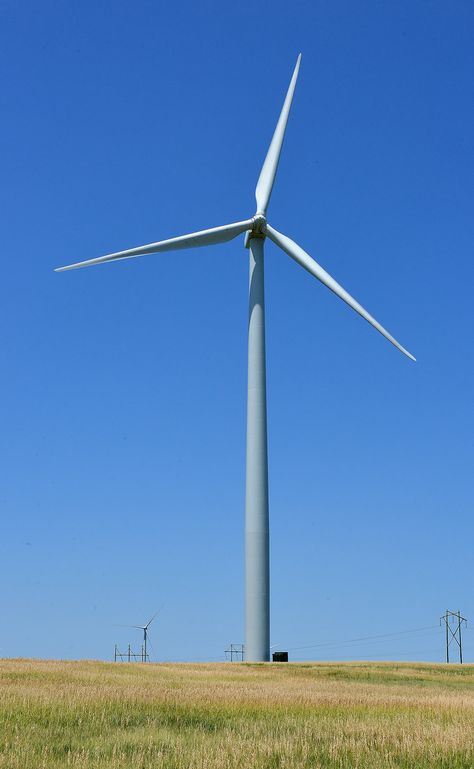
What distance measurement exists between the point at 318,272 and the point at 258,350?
835 centimetres

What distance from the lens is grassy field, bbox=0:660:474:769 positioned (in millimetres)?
14817

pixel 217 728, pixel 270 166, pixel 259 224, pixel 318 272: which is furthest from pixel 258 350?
pixel 217 728

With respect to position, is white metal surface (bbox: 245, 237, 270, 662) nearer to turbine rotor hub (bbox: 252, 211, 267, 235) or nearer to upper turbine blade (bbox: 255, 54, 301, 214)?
turbine rotor hub (bbox: 252, 211, 267, 235)

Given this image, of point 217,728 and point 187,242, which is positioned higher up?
point 187,242

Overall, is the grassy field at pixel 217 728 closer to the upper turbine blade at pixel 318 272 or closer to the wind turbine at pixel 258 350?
the wind turbine at pixel 258 350

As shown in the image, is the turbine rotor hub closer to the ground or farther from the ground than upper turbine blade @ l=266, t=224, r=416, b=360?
farther from the ground

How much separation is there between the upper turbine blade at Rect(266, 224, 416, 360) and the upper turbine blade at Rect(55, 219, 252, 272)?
268cm

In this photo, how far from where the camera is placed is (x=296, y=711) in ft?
75.2

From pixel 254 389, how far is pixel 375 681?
83.0ft

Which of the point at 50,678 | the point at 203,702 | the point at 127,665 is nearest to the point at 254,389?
the point at 127,665

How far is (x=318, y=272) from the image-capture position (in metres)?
66.5

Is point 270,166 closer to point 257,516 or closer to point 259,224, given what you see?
point 259,224

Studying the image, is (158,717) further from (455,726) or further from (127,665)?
(127,665)

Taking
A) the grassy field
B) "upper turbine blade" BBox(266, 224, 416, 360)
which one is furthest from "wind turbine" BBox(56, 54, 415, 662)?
the grassy field
